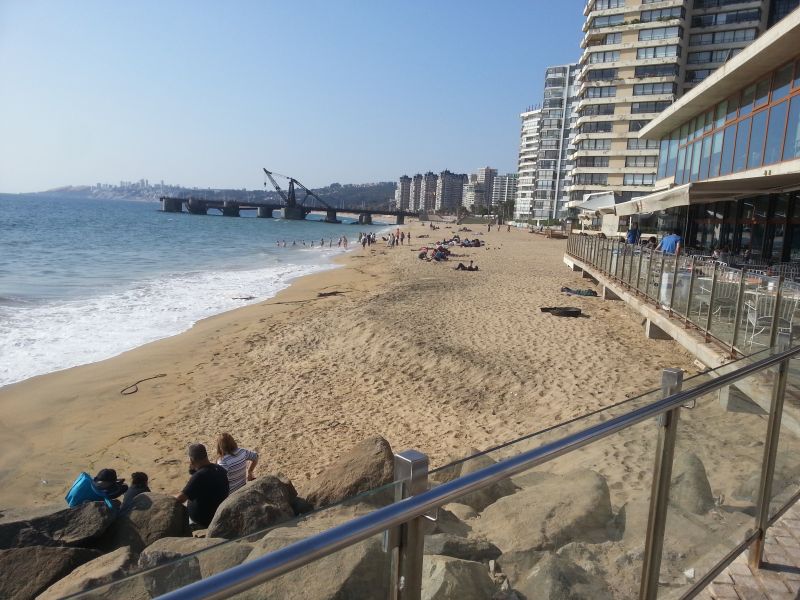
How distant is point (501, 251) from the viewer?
4184 cm

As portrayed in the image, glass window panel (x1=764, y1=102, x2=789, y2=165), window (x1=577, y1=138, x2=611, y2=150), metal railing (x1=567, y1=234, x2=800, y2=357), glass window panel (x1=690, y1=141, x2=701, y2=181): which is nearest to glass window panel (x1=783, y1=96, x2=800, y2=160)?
glass window panel (x1=764, y1=102, x2=789, y2=165)

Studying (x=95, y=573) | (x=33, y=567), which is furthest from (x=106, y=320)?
(x=95, y=573)

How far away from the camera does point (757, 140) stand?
1506cm

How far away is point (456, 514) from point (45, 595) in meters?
3.42

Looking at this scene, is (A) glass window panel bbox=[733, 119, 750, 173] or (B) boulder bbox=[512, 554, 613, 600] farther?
(A) glass window panel bbox=[733, 119, 750, 173]

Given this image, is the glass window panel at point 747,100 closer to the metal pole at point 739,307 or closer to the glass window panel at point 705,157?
the glass window panel at point 705,157

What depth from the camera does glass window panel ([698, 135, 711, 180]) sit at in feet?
62.4

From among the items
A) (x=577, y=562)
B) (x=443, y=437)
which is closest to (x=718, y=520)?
(x=577, y=562)

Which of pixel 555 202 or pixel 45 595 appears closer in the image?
pixel 45 595

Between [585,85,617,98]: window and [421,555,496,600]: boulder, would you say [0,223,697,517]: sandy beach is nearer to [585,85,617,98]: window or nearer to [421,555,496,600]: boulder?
[421,555,496,600]: boulder

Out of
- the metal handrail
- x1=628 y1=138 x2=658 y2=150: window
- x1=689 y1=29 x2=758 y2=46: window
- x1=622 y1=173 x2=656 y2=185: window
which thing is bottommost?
the metal handrail

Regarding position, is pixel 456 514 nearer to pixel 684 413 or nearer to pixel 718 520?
pixel 684 413

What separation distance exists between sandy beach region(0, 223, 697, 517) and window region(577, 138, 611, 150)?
149 ft

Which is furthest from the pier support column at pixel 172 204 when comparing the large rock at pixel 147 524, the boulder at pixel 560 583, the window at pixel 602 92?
the boulder at pixel 560 583
